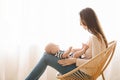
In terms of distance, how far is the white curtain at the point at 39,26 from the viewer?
2615mm

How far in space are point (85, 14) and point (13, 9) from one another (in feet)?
Answer: 2.81

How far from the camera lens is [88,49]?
2121 mm

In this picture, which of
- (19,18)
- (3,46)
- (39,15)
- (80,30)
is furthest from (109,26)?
(3,46)

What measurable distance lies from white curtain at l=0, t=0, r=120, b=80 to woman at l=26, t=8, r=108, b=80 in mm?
566

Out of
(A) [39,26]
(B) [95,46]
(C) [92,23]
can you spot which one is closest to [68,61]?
(B) [95,46]

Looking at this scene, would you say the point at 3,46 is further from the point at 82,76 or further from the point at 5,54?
the point at 82,76

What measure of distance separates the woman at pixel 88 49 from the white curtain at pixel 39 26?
1.86ft

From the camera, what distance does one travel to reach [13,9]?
262cm

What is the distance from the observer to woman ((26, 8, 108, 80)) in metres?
2.01

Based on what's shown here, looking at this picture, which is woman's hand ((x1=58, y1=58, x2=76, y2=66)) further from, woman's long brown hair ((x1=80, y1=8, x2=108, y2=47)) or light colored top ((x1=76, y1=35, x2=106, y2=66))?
woman's long brown hair ((x1=80, y1=8, x2=108, y2=47))

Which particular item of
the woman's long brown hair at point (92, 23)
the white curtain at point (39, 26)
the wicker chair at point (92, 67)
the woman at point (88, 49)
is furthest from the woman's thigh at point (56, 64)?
the white curtain at point (39, 26)

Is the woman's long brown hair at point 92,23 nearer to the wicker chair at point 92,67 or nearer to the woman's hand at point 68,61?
the wicker chair at point 92,67

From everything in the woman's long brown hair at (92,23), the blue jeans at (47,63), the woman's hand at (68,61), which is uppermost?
the woman's long brown hair at (92,23)

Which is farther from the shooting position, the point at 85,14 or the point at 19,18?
the point at 19,18
